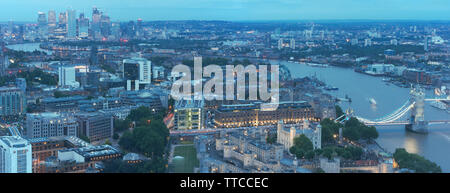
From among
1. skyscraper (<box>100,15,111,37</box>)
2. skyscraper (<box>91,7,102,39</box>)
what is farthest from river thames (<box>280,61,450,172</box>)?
skyscraper (<box>100,15,111,37</box>)

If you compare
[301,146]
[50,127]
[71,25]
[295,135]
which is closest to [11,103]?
[50,127]

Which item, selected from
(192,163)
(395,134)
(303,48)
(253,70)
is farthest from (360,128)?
(303,48)

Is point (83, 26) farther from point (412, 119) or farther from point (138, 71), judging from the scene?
point (412, 119)

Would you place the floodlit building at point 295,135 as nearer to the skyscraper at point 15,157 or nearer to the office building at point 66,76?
the skyscraper at point 15,157

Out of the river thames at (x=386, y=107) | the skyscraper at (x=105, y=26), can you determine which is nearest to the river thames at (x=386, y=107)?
the river thames at (x=386, y=107)

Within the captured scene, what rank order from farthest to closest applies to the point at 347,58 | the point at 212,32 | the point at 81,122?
the point at 212,32 < the point at 347,58 < the point at 81,122

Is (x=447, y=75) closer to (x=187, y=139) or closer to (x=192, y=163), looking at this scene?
(x=187, y=139)
